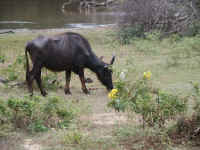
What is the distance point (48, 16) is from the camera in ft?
71.7

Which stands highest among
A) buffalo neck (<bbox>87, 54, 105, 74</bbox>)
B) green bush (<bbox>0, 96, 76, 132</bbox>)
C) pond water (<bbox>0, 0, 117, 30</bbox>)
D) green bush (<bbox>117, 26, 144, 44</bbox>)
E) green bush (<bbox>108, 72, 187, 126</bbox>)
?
green bush (<bbox>108, 72, 187, 126</bbox>)

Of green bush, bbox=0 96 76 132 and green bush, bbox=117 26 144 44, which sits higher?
green bush, bbox=0 96 76 132

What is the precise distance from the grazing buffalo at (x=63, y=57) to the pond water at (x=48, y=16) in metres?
9.60

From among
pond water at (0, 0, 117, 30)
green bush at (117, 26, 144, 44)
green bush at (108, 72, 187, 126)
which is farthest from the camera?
pond water at (0, 0, 117, 30)

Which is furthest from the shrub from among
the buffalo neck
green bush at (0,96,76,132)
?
green bush at (0,96,76,132)

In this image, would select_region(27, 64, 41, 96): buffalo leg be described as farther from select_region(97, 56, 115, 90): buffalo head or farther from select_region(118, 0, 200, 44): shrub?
select_region(118, 0, 200, 44): shrub

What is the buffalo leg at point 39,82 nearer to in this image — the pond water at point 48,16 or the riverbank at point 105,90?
the riverbank at point 105,90

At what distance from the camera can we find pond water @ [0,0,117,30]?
1903 centimetres

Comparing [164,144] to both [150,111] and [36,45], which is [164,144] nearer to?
[150,111]

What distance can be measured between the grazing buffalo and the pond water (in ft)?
31.5

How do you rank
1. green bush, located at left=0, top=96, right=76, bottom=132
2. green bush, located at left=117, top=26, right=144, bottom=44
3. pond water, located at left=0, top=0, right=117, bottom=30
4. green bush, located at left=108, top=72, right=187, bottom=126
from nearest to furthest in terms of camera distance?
1. green bush, located at left=108, top=72, right=187, bottom=126
2. green bush, located at left=0, top=96, right=76, bottom=132
3. green bush, located at left=117, top=26, right=144, bottom=44
4. pond water, located at left=0, top=0, right=117, bottom=30

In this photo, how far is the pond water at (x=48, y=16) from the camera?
749 inches

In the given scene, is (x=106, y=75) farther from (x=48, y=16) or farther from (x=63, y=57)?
(x=48, y=16)

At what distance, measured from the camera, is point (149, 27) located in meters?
15.2
